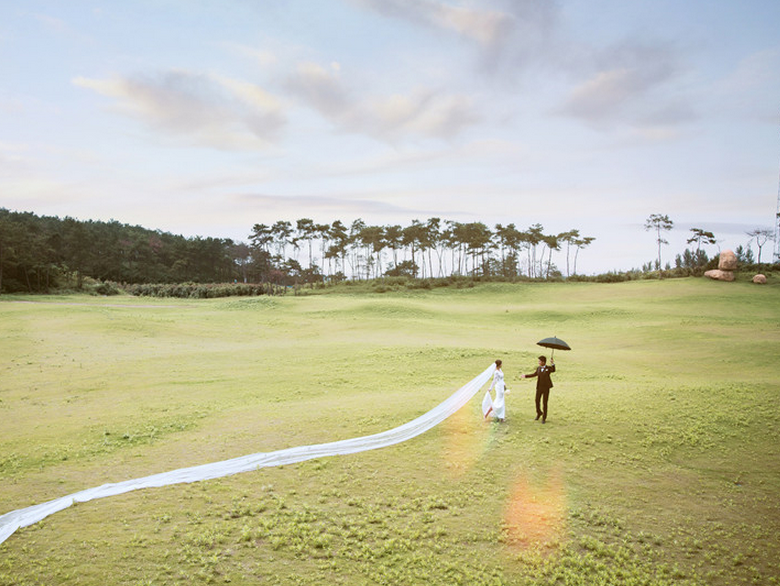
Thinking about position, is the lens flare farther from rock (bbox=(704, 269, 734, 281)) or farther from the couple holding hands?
rock (bbox=(704, 269, 734, 281))

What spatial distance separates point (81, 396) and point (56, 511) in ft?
42.2

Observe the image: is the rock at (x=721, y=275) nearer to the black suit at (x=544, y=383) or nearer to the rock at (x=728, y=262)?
the rock at (x=728, y=262)

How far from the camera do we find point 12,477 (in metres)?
12.9

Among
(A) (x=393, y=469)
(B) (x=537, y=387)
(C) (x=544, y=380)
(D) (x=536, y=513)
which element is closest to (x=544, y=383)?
(C) (x=544, y=380)

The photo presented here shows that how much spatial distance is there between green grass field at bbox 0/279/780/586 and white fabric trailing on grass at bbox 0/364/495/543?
38cm

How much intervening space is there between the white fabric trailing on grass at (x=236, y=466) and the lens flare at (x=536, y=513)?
4.60 metres

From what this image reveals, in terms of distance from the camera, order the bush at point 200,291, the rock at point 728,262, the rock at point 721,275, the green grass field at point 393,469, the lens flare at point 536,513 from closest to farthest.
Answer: the green grass field at point 393,469, the lens flare at point 536,513, the rock at point 721,275, the rock at point 728,262, the bush at point 200,291

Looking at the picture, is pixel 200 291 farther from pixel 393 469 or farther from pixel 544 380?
pixel 393 469

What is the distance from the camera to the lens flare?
34.6 feet

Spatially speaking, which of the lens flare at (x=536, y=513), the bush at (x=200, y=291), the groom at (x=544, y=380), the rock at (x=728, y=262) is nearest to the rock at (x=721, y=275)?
the rock at (x=728, y=262)

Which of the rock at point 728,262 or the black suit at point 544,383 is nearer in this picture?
the black suit at point 544,383

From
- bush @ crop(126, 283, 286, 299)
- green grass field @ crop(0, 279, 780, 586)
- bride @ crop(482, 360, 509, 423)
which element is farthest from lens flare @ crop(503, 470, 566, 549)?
bush @ crop(126, 283, 286, 299)

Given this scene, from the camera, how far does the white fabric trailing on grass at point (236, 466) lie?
1075cm

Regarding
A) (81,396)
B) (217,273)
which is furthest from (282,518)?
(217,273)
